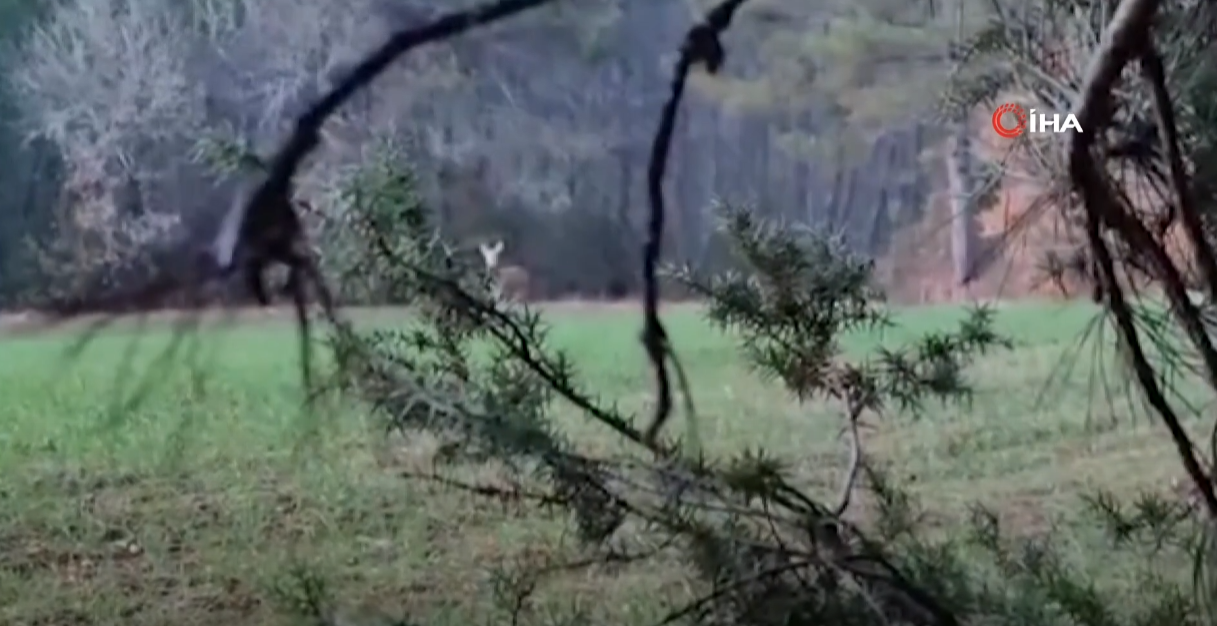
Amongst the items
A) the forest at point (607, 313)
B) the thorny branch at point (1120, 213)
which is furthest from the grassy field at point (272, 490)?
the thorny branch at point (1120, 213)

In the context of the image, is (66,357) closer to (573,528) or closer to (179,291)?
(179,291)

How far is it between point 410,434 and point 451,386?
81 mm

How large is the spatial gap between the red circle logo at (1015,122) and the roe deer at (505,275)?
12.5 inches

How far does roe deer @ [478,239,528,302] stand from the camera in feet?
3.15

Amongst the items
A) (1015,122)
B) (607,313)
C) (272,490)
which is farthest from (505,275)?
(1015,122)

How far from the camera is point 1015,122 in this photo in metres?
1.04

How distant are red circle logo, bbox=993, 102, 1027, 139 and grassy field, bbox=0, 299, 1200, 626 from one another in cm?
11

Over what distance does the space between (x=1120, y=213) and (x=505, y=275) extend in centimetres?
35

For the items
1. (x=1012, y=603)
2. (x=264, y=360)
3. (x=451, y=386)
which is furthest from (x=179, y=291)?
(x=1012, y=603)

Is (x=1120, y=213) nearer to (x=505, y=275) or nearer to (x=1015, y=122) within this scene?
(x=1015, y=122)

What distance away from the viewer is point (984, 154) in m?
1.08

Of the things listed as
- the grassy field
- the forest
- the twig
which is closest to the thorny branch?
the forest

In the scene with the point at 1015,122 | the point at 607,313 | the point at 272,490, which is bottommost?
the point at 272,490

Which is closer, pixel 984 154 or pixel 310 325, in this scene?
pixel 310 325
